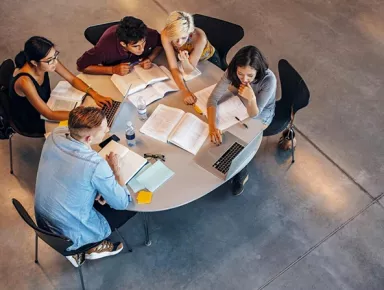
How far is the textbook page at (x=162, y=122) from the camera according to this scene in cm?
299

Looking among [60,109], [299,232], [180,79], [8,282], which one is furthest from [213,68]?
[8,282]

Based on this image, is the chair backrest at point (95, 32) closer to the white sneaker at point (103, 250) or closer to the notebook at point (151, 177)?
the notebook at point (151, 177)

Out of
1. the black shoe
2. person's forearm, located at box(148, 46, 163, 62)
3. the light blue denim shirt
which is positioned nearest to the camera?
the light blue denim shirt

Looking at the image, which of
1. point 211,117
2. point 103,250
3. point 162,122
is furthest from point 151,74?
point 103,250

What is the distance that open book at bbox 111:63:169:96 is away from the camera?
10.7ft

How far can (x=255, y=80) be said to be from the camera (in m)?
3.12

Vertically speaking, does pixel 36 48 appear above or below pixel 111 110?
above

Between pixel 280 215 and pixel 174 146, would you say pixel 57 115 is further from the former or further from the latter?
pixel 280 215

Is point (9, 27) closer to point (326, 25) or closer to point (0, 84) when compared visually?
point (0, 84)

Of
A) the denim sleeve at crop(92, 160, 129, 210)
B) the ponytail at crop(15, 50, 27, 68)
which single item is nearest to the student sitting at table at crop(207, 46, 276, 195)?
the denim sleeve at crop(92, 160, 129, 210)

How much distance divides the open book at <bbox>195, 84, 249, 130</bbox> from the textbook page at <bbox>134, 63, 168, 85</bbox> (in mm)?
325

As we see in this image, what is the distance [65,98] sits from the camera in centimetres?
322

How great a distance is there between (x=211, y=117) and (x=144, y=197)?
0.80 metres

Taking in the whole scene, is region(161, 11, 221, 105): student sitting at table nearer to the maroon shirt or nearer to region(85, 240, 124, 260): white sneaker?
the maroon shirt
